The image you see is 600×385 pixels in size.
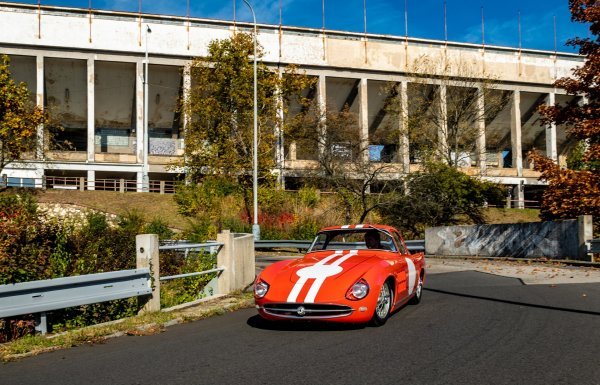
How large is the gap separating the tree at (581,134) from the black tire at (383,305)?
1075 cm

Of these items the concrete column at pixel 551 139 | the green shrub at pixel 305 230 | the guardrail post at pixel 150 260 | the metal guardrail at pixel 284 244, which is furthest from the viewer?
the concrete column at pixel 551 139

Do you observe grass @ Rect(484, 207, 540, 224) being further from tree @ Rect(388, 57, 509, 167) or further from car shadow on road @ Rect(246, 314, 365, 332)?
car shadow on road @ Rect(246, 314, 365, 332)

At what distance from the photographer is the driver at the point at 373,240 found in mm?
8633

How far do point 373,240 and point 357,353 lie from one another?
3.27 m

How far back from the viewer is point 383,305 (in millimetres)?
7195

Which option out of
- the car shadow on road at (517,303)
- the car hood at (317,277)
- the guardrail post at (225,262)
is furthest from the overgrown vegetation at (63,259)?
the car shadow on road at (517,303)

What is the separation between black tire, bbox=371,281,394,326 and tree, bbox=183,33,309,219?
30.3 metres

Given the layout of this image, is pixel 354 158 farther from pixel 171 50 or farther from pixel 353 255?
pixel 353 255

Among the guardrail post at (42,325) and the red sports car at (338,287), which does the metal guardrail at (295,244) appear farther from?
the guardrail post at (42,325)

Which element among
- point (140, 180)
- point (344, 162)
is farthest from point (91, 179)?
point (344, 162)

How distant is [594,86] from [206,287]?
43.8ft

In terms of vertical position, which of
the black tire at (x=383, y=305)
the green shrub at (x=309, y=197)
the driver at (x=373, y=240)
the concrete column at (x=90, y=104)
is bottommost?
the black tire at (x=383, y=305)

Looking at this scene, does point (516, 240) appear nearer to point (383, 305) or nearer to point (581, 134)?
point (581, 134)

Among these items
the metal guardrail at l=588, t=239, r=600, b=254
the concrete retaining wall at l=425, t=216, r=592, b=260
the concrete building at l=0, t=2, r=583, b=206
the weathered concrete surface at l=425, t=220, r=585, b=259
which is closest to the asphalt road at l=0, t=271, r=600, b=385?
the metal guardrail at l=588, t=239, r=600, b=254
